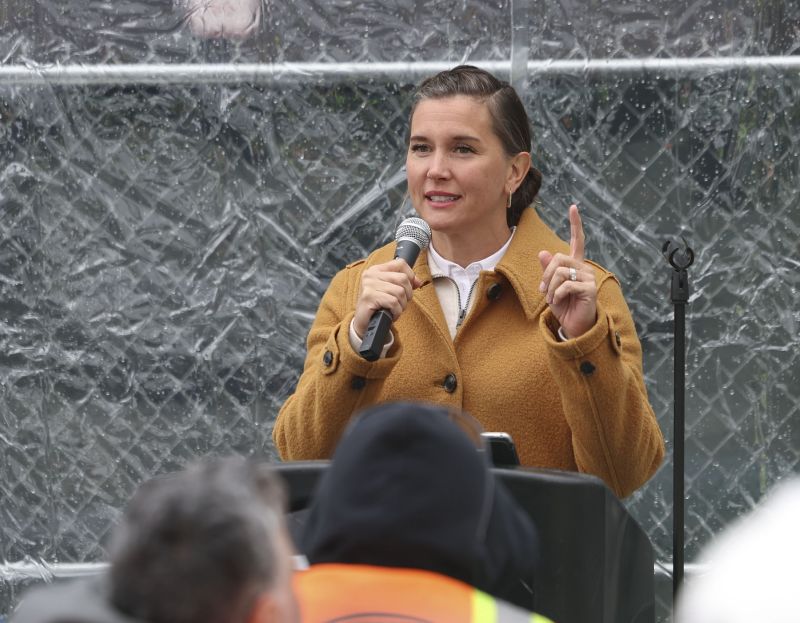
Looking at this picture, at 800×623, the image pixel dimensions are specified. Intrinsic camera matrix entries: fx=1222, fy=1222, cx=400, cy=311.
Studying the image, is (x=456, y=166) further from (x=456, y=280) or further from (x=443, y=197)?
(x=456, y=280)

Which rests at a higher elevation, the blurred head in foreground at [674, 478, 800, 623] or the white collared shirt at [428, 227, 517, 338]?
the white collared shirt at [428, 227, 517, 338]

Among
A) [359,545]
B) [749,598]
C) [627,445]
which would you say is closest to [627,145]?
[627,445]

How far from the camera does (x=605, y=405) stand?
2.25m

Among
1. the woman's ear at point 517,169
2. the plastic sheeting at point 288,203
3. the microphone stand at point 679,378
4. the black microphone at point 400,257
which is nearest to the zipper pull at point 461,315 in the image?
the black microphone at point 400,257

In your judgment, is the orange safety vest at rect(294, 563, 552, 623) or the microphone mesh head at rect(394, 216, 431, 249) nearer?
the orange safety vest at rect(294, 563, 552, 623)

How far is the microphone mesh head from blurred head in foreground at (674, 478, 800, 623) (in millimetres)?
1484

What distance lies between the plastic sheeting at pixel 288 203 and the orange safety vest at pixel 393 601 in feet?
6.14

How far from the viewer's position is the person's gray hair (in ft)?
3.31

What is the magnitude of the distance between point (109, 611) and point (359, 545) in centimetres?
37

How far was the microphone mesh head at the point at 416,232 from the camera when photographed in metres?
2.39

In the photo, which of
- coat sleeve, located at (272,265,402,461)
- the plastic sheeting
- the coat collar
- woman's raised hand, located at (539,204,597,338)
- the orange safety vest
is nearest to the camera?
the orange safety vest

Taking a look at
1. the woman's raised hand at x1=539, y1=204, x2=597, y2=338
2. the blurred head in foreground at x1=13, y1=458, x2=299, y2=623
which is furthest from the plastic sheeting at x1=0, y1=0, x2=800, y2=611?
the blurred head in foreground at x1=13, y1=458, x2=299, y2=623

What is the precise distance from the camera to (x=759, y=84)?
304 centimetres

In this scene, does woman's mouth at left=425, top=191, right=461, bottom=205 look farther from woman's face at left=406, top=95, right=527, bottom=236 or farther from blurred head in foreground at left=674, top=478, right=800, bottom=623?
blurred head in foreground at left=674, top=478, right=800, bottom=623
